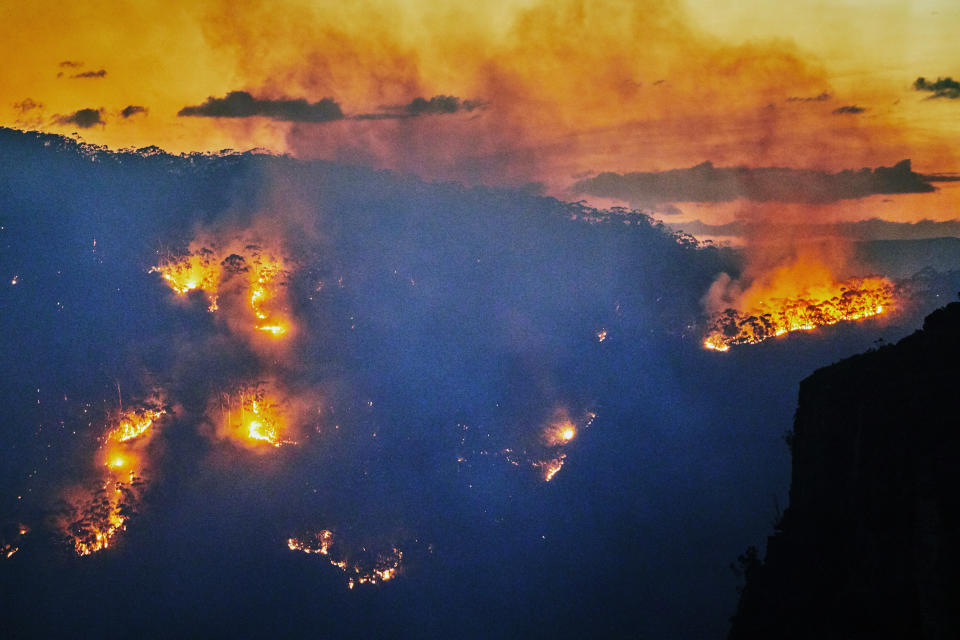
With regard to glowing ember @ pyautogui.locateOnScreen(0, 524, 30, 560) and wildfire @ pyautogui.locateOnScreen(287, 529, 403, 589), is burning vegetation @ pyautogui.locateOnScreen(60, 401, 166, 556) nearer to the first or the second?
glowing ember @ pyautogui.locateOnScreen(0, 524, 30, 560)

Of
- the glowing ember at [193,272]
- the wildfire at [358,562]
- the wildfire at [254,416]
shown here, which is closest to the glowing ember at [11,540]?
the wildfire at [254,416]

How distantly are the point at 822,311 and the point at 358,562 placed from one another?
73223 millimetres

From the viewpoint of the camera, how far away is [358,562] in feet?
317

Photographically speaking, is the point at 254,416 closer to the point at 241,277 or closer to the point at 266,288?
the point at 266,288

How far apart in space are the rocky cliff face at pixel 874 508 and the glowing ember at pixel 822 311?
82459 mm

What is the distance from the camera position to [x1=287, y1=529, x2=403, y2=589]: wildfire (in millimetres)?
94750

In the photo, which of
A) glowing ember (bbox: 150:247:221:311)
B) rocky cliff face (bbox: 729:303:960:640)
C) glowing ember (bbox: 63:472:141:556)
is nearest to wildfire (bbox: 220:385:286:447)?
glowing ember (bbox: 63:472:141:556)

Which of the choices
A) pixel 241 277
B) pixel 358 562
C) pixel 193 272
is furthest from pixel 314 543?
pixel 193 272

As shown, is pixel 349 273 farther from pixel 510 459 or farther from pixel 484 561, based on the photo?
pixel 484 561

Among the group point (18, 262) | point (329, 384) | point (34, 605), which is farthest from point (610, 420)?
point (18, 262)

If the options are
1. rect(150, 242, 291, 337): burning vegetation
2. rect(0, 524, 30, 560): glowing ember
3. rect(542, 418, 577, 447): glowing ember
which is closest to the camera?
rect(0, 524, 30, 560): glowing ember

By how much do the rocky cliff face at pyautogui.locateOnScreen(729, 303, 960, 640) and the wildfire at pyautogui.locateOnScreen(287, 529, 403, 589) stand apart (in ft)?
230

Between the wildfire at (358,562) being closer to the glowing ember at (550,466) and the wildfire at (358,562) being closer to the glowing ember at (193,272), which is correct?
the glowing ember at (550,466)

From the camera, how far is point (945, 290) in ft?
347
